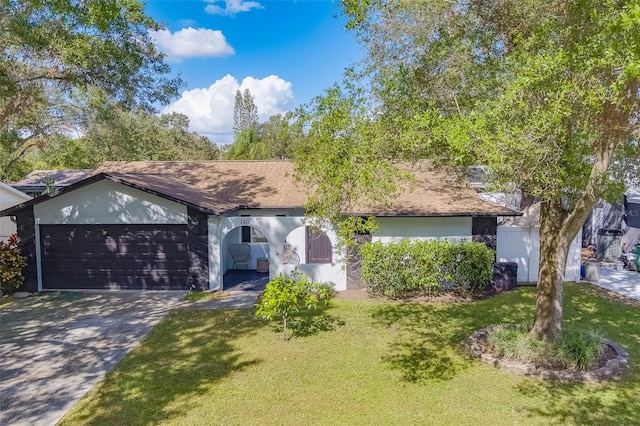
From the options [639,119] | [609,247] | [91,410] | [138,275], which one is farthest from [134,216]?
[609,247]

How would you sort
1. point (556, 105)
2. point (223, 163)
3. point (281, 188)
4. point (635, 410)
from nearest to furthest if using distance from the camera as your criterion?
point (556, 105) < point (635, 410) < point (281, 188) < point (223, 163)

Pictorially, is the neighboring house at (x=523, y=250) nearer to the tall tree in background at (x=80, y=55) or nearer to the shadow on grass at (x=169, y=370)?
the shadow on grass at (x=169, y=370)

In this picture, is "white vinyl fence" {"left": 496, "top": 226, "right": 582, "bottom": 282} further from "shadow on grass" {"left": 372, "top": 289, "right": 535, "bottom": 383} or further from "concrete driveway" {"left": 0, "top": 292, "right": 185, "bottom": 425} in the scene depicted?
"concrete driveway" {"left": 0, "top": 292, "right": 185, "bottom": 425}

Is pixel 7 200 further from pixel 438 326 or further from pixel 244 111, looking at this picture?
pixel 244 111

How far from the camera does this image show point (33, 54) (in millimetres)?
12148

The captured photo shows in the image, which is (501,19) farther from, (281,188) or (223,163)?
(223,163)

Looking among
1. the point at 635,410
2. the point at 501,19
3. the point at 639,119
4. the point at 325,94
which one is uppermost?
the point at 501,19

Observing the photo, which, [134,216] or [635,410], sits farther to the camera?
[134,216]

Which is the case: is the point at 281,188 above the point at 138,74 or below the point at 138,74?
below

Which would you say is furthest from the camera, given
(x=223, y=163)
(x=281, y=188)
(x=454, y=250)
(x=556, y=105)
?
(x=223, y=163)

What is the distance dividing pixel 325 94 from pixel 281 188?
10.0 m

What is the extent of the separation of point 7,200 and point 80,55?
27.2 ft

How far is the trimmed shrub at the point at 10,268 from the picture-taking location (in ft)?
42.9

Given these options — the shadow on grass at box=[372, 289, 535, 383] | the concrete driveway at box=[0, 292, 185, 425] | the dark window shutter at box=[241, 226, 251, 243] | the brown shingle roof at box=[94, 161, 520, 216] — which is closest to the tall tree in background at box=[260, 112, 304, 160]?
the brown shingle roof at box=[94, 161, 520, 216]
